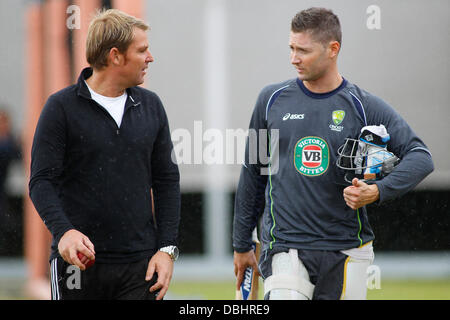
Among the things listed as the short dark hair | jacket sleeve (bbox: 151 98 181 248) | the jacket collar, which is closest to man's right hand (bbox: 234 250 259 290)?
jacket sleeve (bbox: 151 98 181 248)

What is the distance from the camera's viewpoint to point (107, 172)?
10.5ft

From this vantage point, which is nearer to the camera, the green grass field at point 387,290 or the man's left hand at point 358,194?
the man's left hand at point 358,194

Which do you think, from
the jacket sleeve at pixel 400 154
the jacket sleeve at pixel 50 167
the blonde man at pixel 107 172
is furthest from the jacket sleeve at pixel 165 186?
the jacket sleeve at pixel 400 154

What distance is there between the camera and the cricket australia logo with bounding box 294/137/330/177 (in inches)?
132

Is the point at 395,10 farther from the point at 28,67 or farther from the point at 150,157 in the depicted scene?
the point at 150,157

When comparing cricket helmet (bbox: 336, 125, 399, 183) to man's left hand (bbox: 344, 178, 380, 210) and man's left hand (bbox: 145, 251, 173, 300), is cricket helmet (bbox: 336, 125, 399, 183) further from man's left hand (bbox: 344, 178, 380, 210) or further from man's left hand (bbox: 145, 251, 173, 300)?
man's left hand (bbox: 145, 251, 173, 300)

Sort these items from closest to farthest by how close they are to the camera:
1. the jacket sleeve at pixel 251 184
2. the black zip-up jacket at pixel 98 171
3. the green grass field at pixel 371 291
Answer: the black zip-up jacket at pixel 98 171
the jacket sleeve at pixel 251 184
the green grass field at pixel 371 291

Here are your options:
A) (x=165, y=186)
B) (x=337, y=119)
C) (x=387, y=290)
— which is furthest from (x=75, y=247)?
(x=387, y=290)

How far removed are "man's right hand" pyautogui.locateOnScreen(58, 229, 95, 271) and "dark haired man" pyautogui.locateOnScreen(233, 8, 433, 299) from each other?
2.82 ft

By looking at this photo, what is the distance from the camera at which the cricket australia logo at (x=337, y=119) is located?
3373 mm

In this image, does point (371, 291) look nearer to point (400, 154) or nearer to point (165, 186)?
point (400, 154)

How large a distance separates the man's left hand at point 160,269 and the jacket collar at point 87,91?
657 millimetres

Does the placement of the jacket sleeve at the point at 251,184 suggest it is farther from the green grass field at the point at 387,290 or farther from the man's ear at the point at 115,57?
the green grass field at the point at 387,290

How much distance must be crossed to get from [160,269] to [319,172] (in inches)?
31.8
